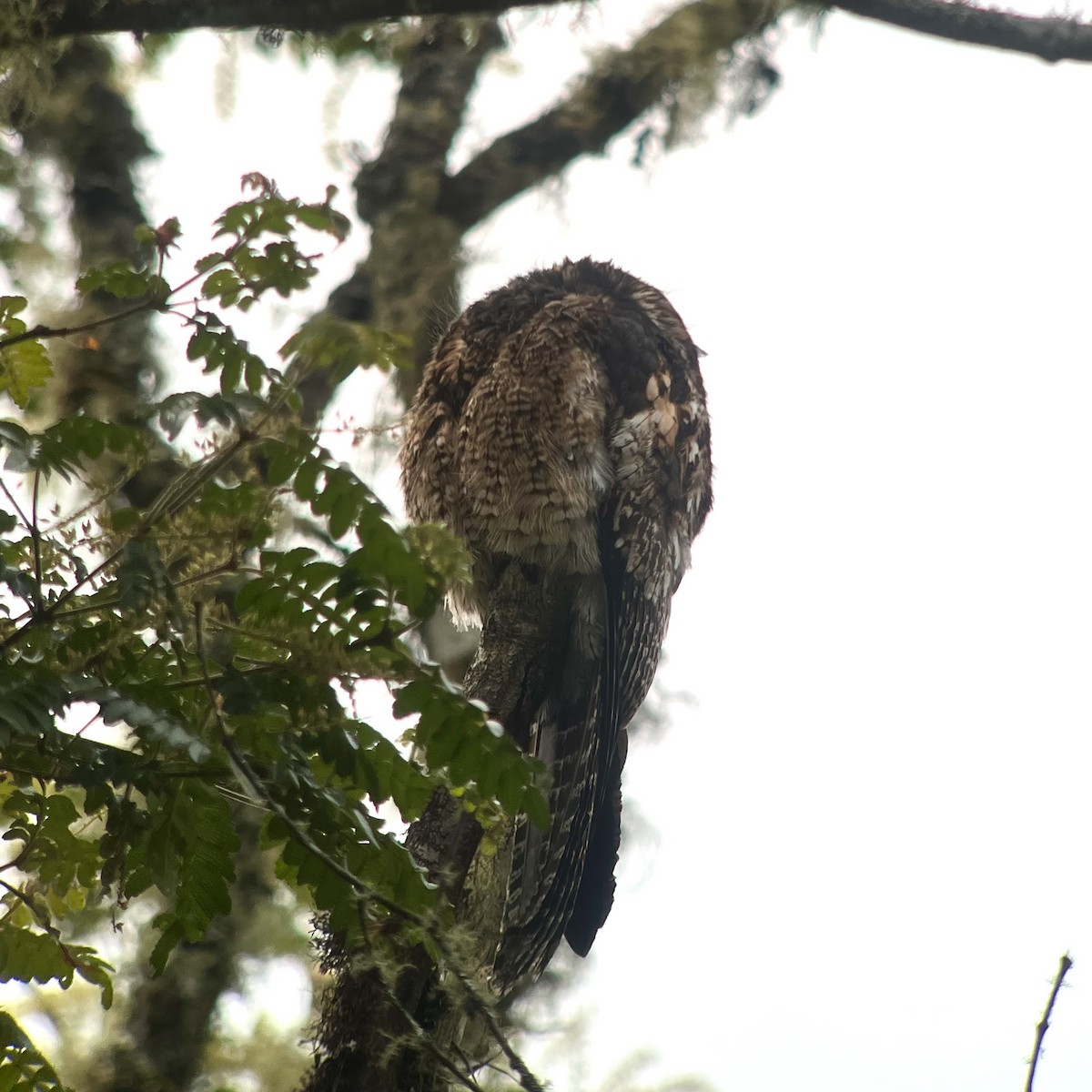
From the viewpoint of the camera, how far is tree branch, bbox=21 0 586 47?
228 cm

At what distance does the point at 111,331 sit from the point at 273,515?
2.27 metres

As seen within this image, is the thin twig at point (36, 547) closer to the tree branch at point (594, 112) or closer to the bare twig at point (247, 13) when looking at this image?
the bare twig at point (247, 13)

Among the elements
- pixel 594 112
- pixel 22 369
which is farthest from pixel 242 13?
pixel 594 112

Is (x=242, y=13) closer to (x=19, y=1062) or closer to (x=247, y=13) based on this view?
(x=247, y=13)

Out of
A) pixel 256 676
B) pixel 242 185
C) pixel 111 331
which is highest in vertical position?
pixel 111 331

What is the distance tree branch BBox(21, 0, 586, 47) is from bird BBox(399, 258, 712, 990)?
984 millimetres

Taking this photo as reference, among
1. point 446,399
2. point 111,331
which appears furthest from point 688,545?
point 111,331

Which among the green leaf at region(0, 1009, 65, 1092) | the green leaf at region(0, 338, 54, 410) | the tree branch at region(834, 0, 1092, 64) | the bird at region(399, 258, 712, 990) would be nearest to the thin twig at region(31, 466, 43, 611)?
the green leaf at region(0, 338, 54, 410)

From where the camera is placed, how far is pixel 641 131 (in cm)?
483

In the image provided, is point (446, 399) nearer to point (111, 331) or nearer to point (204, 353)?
point (111, 331)

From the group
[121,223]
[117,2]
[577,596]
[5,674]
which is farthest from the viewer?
[121,223]

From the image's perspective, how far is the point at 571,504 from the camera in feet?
9.75

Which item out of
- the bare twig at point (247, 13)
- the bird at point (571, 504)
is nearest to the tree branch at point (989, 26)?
the bare twig at point (247, 13)

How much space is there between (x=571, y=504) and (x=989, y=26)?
4.57 feet
